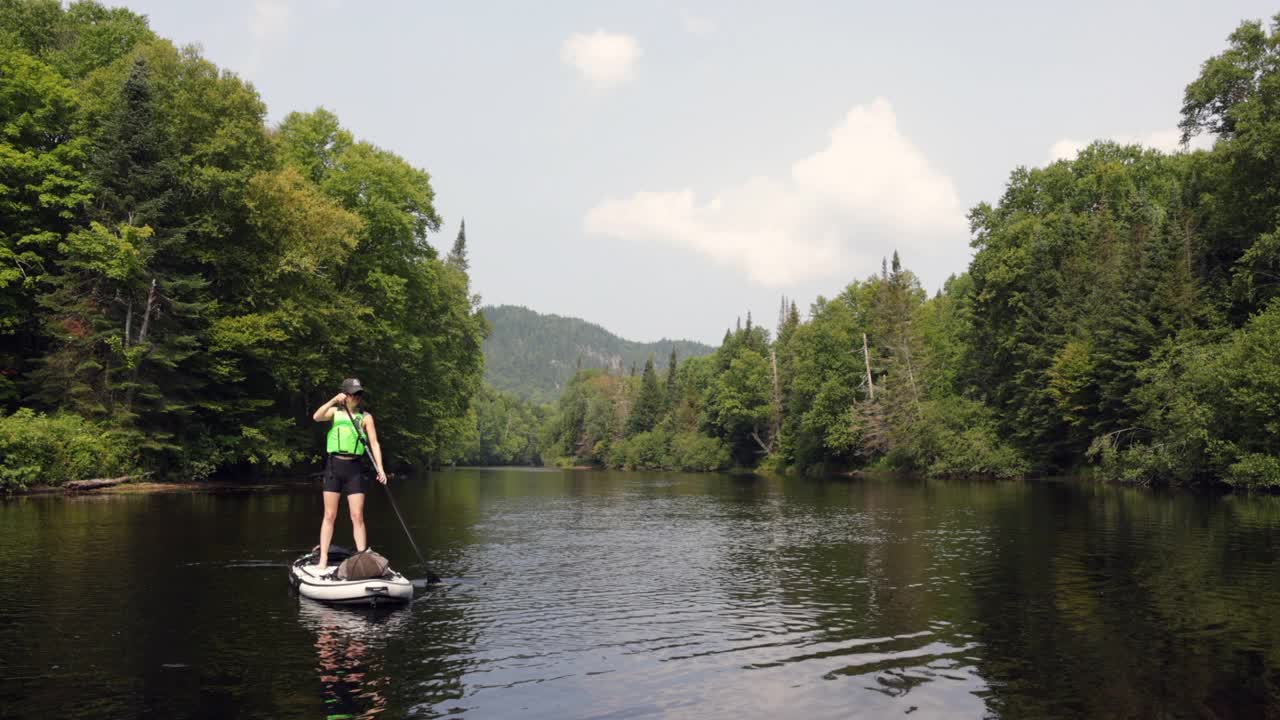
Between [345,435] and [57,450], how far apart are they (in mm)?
24910

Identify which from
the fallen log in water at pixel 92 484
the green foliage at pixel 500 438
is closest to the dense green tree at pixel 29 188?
the fallen log in water at pixel 92 484

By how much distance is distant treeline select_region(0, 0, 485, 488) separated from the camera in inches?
1353

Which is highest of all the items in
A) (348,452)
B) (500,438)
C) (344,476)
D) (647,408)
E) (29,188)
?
(29,188)

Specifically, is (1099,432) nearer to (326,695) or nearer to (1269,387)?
(1269,387)

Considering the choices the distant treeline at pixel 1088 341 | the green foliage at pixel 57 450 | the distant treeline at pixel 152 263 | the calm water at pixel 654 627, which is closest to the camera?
the calm water at pixel 654 627

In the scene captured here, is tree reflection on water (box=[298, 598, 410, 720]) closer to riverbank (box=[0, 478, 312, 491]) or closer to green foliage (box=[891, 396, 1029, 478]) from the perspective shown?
riverbank (box=[0, 478, 312, 491])

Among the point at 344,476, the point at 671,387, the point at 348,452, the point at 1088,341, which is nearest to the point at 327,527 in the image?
the point at 344,476

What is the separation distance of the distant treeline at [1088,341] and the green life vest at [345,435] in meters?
38.8

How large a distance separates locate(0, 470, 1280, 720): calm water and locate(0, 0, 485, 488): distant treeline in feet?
44.5

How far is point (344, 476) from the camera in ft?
44.4

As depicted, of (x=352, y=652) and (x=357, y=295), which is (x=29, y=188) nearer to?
(x=357, y=295)

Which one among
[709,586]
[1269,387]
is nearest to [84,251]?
[709,586]

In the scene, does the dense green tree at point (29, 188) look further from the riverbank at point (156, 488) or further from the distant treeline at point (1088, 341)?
the distant treeline at point (1088, 341)

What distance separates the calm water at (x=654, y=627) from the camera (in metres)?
8.10
